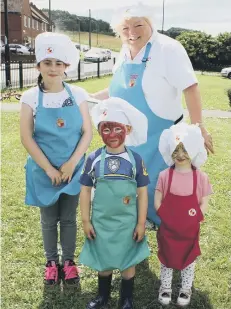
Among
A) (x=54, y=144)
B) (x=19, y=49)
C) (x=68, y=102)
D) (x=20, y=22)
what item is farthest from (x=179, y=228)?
(x=20, y=22)

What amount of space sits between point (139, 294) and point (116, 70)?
166cm

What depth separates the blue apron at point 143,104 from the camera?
3.03 meters

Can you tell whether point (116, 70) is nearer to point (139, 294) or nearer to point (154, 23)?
point (154, 23)

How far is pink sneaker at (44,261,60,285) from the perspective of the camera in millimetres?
3117

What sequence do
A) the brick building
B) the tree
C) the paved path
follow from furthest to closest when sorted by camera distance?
1. the brick building
2. the tree
3. the paved path

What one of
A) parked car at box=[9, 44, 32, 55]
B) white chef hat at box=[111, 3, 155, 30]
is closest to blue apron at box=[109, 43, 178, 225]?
white chef hat at box=[111, 3, 155, 30]

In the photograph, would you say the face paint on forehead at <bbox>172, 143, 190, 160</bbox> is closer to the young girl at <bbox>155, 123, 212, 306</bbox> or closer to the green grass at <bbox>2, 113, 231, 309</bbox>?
the young girl at <bbox>155, 123, 212, 306</bbox>

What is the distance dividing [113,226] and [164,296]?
0.69m

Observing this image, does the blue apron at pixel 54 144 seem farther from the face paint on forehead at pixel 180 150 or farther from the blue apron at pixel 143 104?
the face paint on forehead at pixel 180 150

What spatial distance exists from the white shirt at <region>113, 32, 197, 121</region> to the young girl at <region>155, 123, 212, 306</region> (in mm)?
342

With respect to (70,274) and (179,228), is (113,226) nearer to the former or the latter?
(179,228)

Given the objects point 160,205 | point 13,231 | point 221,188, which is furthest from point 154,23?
point 221,188

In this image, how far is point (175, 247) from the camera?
281cm

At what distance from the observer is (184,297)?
2891mm
